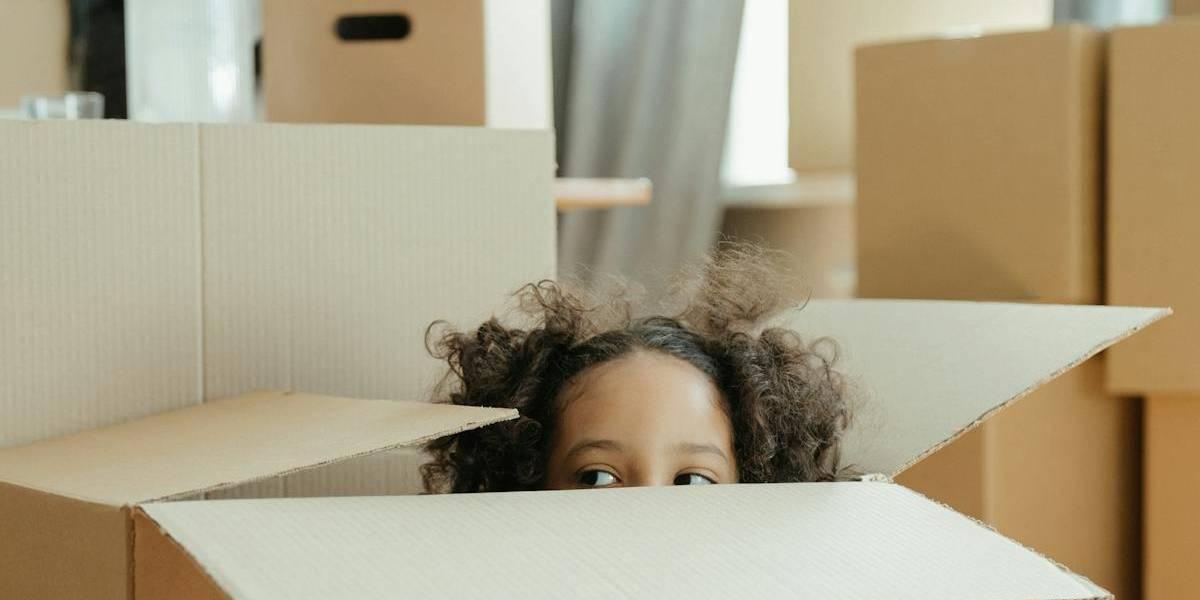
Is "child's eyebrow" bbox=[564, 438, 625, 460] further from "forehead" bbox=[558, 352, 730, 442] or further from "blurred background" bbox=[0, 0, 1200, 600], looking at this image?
"blurred background" bbox=[0, 0, 1200, 600]

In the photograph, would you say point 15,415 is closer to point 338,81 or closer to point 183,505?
point 183,505

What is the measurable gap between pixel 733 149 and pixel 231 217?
1397 mm

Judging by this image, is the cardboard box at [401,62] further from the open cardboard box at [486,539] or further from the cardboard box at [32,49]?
the cardboard box at [32,49]

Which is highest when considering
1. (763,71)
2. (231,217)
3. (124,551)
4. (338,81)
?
(763,71)

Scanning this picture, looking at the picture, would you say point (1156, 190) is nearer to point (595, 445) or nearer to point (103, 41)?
point (595, 445)

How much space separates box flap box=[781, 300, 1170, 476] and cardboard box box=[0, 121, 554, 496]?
0.83 ft

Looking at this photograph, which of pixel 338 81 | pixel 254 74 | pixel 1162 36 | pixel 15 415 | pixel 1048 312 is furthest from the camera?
pixel 254 74

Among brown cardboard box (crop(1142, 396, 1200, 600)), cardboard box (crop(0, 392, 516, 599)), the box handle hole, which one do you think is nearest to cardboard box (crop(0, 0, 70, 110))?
the box handle hole

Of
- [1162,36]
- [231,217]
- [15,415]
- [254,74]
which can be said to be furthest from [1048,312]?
[254,74]

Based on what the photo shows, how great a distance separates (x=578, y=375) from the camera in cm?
93

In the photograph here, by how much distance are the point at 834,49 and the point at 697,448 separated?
4.02 ft

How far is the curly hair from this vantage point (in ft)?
3.01

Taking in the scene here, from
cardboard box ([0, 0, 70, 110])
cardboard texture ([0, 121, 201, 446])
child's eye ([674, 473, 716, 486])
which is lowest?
child's eye ([674, 473, 716, 486])

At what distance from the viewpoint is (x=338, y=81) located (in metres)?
1.16
